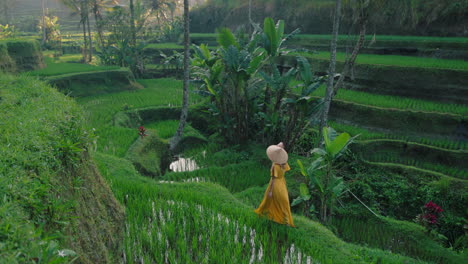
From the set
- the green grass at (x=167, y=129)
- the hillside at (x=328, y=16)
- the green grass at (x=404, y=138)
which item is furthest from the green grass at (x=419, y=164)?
the green grass at (x=167, y=129)

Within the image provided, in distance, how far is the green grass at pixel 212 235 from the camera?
290 cm

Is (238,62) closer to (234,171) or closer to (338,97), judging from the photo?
(234,171)

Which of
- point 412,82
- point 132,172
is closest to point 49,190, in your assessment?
point 132,172

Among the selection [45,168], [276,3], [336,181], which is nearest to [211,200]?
[336,181]

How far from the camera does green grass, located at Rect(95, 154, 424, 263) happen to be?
2.90m

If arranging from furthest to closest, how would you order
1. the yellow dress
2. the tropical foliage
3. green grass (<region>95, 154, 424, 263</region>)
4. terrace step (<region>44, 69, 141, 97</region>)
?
terrace step (<region>44, 69, 141, 97</region>), the tropical foliage, the yellow dress, green grass (<region>95, 154, 424, 263</region>)

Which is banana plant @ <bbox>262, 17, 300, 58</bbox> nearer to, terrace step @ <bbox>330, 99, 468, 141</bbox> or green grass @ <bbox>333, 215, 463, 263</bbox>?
terrace step @ <bbox>330, 99, 468, 141</bbox>

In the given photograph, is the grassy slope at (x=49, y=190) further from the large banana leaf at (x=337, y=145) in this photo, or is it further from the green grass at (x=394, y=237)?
the green grass at (x=394, y=237)

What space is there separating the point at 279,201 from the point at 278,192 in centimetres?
10

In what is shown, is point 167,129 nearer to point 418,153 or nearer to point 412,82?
point 418,153

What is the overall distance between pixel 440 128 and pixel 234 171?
14.0 ft

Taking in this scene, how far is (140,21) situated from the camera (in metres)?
15.7

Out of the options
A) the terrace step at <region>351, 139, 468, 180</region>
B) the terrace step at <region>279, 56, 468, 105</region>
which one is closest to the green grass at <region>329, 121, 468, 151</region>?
the terrace step at <region>351, 139, 468, 180</region>

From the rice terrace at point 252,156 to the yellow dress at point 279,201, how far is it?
0.01 metres
